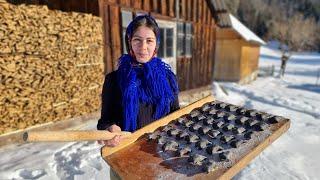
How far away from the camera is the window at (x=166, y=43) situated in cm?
850

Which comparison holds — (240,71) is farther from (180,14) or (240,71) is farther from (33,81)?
(33,81)

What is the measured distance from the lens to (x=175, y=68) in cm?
927

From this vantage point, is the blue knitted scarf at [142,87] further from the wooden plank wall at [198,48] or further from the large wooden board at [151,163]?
the wooden plank wall at [198,48]

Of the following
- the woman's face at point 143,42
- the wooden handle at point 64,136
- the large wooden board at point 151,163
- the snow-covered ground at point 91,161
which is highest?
the woman's face at point 143,42

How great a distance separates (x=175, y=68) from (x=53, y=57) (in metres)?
4.26

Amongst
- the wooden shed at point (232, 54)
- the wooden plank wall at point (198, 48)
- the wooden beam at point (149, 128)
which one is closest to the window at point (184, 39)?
the wooden plank wall at point (198, 48)

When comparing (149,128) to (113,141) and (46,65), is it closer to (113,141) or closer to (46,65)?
(113,141)

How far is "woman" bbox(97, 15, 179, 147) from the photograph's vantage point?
2172 mm

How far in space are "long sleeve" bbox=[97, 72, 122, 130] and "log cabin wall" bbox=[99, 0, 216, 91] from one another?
4518 millimetres

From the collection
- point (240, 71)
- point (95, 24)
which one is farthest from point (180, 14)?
point (240, 71)

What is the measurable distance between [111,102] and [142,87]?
0.27 meters

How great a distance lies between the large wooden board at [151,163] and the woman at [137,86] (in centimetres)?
17

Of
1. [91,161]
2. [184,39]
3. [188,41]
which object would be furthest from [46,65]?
[188,41]

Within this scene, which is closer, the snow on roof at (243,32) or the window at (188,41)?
the window at (188,41)
